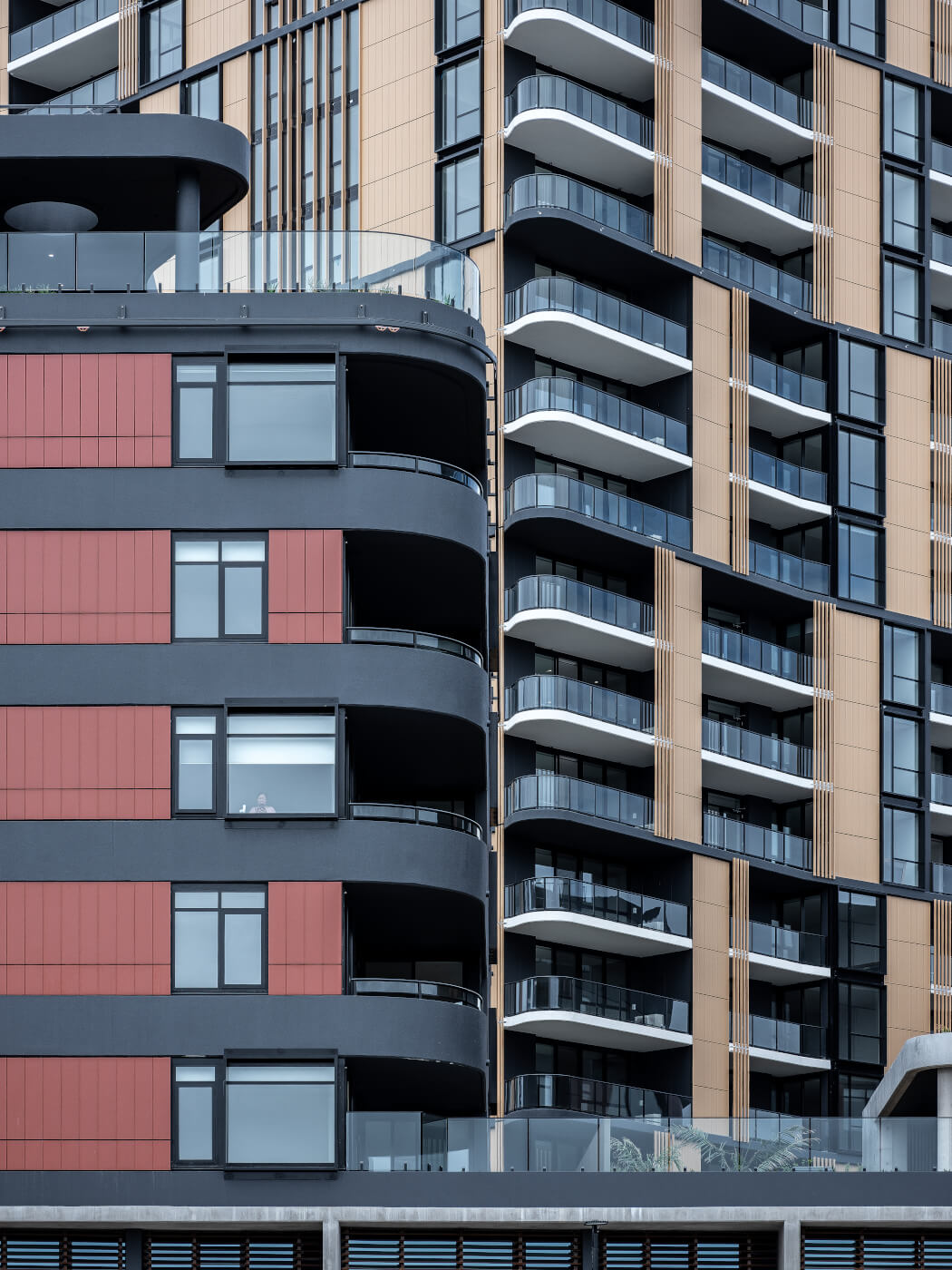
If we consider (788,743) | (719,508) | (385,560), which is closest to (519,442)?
(719,508)

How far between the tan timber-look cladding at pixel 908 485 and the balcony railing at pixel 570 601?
11.5m

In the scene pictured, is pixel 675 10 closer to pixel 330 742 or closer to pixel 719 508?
pixel 719 508

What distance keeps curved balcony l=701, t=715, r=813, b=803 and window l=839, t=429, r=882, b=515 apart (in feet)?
27.7

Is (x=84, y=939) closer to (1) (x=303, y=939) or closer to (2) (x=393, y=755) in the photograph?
(1) (x=303, y=939)

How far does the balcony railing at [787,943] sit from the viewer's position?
7600 cm

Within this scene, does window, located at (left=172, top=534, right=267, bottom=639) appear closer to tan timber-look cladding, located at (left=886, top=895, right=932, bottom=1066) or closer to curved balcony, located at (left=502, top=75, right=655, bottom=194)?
curved balcony, located at (left=502, top=75, right=655, bottom=194)

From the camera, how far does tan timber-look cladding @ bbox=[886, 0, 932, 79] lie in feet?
277

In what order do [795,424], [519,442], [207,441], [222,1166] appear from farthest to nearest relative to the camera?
[795,424]
[519,442]
[207,441]
[222,1166]

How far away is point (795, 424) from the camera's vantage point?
3204 inches

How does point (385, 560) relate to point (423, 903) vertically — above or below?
above

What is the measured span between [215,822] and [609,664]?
114 feet

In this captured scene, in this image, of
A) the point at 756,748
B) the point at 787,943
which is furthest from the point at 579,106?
the point at 787,943

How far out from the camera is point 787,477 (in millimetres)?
80000

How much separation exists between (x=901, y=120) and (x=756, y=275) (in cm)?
848
